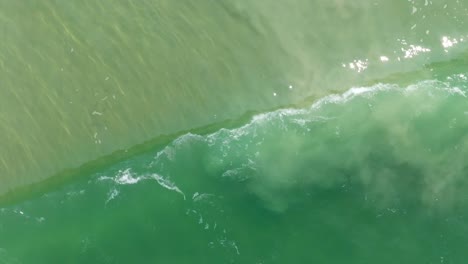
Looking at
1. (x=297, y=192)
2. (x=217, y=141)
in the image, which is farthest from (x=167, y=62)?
(x=297, y=192)

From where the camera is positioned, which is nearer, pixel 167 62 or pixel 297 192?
pixel 297 192

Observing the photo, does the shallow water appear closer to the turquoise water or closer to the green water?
the green water

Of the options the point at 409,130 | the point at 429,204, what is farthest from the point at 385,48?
the point at 429,204

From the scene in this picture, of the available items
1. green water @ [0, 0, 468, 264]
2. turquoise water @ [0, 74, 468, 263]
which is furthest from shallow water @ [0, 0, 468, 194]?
turquoise water @ [0, 74, 468, 263]

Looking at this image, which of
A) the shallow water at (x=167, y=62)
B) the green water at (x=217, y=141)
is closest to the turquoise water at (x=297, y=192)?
the green water at (x=217, y=141)

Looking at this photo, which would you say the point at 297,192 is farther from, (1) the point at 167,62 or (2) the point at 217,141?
(1) the point at 167,62

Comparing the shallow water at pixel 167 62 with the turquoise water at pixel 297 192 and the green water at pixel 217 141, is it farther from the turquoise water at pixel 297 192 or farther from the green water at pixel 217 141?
the turquoise water at pixel 297 192
